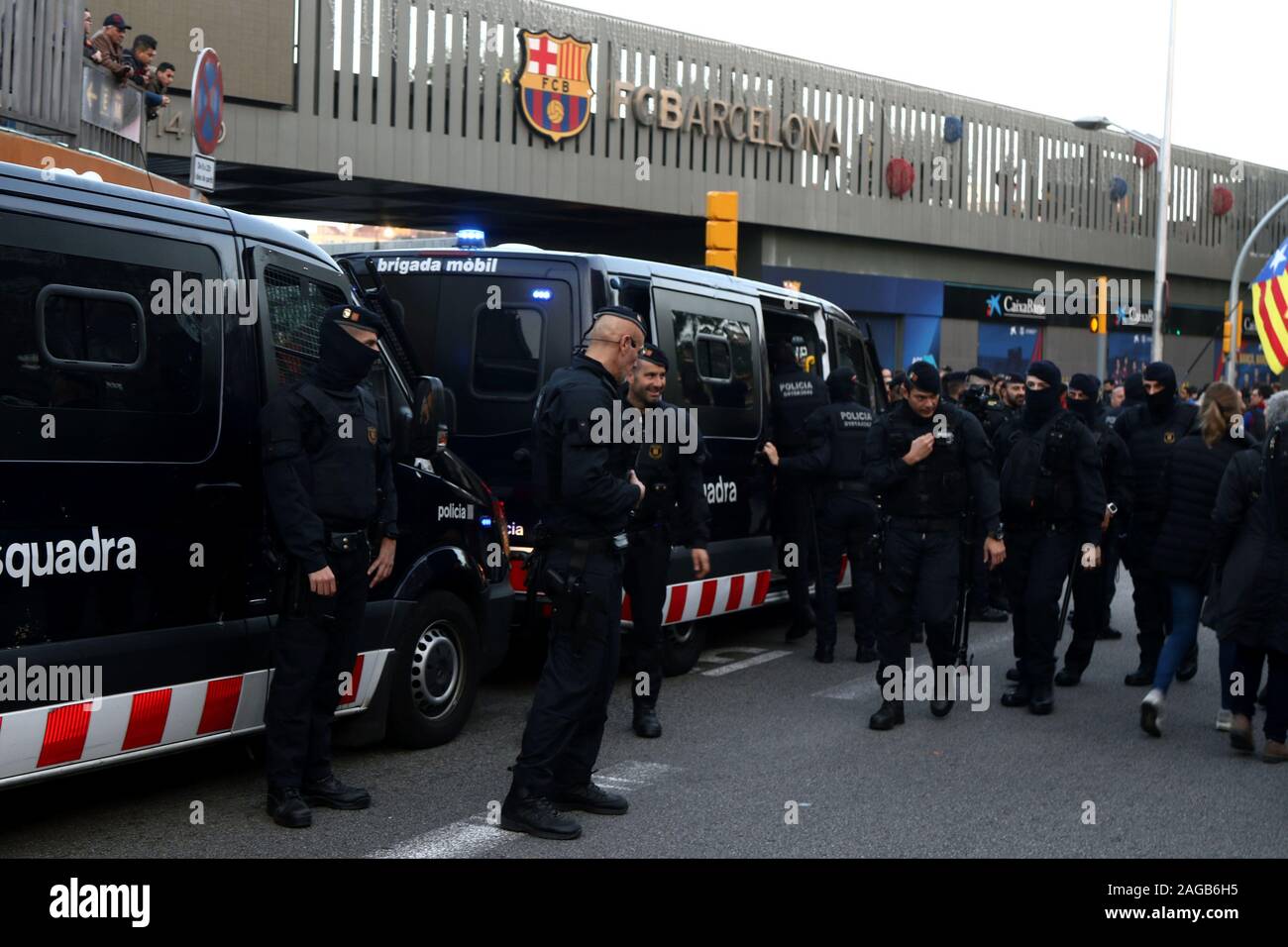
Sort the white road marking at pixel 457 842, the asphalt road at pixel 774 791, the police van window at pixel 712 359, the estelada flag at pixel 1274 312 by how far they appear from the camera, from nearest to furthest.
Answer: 1. the white road marking at pixel 457 842
2. the asphalt road at pixel 774 791
3. the police van window at pixel 712 359
4. the estelada flag at pixel 1274 312

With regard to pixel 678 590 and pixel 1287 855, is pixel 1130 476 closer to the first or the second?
pixel 678 590

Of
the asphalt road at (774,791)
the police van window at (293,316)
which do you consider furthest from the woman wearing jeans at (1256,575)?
the police van window at (293,316)

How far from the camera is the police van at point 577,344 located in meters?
8.24

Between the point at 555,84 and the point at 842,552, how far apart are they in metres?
20.0

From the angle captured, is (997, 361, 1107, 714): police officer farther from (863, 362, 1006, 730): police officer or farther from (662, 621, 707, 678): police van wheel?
(662, 621, 707, 678): police van wheel

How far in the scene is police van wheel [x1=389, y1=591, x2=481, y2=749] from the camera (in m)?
6.63

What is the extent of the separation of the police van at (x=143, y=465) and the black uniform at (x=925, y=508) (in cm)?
261

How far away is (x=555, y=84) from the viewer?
1104 inches

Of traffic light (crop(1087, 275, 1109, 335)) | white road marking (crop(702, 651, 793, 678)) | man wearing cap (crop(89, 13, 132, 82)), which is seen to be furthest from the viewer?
traffic light (crop(1087, 275, 1109, 335))

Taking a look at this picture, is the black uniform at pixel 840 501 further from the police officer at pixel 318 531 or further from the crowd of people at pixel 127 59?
the crowd of people at pixel 127 59

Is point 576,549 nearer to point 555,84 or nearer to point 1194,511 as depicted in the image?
point 1194,511

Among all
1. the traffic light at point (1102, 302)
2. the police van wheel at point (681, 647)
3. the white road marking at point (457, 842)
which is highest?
the traffic light at point (1102, 302)

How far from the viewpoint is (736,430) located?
9.43 metres

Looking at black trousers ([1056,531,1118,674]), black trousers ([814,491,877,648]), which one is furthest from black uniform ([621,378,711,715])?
black trousers ([1056,531,1118,674])
